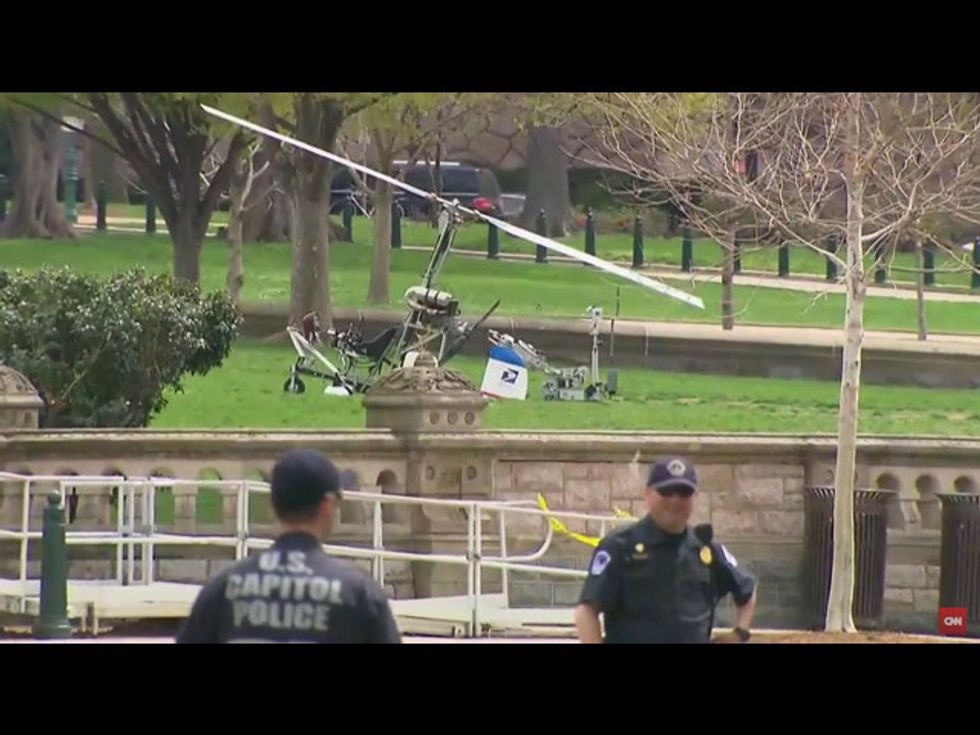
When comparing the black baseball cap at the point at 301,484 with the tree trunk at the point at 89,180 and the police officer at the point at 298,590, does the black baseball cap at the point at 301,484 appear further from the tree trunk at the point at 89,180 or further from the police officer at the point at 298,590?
the tree trunk at the point at 89,180

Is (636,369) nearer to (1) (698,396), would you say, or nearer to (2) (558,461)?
(1) (698,396)

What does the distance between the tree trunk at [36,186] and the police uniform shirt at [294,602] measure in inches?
1463

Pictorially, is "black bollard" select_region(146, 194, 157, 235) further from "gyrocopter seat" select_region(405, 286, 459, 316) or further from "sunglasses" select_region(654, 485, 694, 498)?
"sunglasses" select_region(654, 485, 694, 498)

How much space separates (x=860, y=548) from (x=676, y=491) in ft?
35.8

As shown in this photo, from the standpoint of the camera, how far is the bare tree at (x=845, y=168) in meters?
16.9

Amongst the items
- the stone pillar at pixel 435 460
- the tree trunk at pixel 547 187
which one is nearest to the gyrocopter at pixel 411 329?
the stone pillar at pixel 435 460

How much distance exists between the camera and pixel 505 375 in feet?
75.0

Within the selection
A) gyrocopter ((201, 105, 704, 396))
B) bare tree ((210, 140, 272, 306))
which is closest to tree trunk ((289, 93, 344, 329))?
bare tree ((210, 140, 272, 306))

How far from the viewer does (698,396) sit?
27.0 meters

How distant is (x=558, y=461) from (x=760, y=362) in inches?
465

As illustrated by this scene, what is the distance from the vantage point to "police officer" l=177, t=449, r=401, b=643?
6.53m

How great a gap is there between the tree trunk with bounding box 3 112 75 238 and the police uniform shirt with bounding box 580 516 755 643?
3633cm

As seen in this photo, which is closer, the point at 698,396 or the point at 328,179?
the point at 698,396
